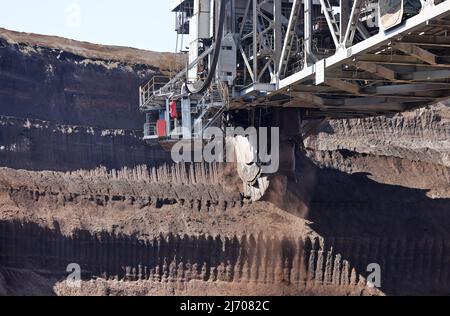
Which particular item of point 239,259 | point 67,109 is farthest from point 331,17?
point 67,109

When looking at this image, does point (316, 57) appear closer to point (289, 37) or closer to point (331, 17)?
point (289, 37)

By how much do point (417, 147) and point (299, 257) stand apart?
101ft

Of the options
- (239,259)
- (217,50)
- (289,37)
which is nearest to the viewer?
(289,37)

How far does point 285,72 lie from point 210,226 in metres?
14.9

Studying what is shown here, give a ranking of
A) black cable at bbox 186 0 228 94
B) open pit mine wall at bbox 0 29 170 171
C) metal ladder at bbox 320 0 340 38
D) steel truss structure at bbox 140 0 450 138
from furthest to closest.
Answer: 1. open pit mine wall at bbox 0 29 170 171
2. black cable at bbox 186 0 228 94
3. metal ladder at bbox 320 0 340 38
4. steel truss structure at bbox 140 0 450 138

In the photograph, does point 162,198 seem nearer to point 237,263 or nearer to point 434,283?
point 237,263

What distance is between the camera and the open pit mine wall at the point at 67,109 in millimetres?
70938

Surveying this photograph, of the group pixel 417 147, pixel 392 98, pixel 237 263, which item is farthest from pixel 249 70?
pixel 417 147

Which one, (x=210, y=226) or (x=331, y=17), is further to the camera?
(x=210, y=226)

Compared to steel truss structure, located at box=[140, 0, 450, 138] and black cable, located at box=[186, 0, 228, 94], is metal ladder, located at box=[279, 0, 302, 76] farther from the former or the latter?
black cable, located at box=[186, 0, 228, 94]

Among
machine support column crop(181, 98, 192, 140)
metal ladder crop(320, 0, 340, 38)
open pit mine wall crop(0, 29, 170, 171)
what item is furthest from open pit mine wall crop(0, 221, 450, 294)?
metal ladder crop(320, 0, 340, 38)

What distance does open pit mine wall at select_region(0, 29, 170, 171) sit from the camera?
70.9 metres

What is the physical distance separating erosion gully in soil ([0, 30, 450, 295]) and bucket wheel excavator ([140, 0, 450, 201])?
8.82 feet

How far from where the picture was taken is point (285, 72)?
4631 centimetres
